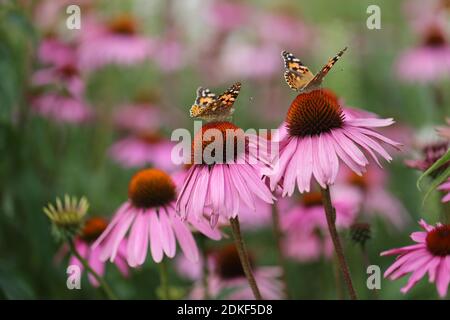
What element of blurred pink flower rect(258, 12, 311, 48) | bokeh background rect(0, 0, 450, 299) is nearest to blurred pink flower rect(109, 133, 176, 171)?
bokeh background rect(0, 0, 450, 299)

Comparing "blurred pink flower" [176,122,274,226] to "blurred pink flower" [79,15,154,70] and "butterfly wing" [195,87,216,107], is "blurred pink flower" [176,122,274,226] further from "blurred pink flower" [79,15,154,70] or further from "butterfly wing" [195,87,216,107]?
"blurred pink flower" [79,15,154,70]

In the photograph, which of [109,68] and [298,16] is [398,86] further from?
[109,68]

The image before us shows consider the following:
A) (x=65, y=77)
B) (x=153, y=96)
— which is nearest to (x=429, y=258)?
(x=65, y=77)

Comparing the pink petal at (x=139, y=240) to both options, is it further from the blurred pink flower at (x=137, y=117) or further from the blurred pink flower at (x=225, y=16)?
the blurred pink flower at (x=225, y=16)

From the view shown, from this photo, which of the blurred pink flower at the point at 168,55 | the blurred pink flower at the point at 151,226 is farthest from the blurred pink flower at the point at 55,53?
the blurred pink flower at the point at 151,226
